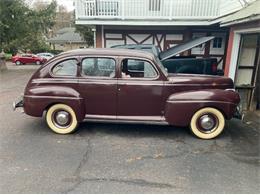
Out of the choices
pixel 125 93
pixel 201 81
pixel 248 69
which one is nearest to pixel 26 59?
pixel 248 69

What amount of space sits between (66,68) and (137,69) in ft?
5.19

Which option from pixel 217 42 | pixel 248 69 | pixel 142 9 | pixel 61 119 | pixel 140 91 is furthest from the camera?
pixel 217 42

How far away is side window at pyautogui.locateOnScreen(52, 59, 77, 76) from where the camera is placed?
16.7 feet

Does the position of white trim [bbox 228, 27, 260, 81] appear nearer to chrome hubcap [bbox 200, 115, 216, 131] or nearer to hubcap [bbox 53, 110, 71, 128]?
chrome hubcap [bbox 200, 115, 216, 131]

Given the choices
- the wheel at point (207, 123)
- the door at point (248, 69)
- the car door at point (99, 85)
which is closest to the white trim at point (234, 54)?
the door at point (248, 69)

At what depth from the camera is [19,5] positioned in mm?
15914

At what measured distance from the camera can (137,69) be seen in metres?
5.14

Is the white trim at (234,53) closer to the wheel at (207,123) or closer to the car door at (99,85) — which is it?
the wheel at (207,123)

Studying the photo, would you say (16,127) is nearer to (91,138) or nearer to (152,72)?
(91,138)

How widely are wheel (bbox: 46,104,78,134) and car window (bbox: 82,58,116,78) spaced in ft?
3.03

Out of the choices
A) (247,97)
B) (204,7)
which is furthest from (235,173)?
(204,7)

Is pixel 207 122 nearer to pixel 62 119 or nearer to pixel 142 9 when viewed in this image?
pixel 62 119

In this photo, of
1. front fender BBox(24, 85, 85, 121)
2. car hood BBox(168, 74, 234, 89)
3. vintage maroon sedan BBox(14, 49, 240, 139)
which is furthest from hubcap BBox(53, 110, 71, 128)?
car hood BBox(168, 74, 234, 89)

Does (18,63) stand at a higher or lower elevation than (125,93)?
lower
